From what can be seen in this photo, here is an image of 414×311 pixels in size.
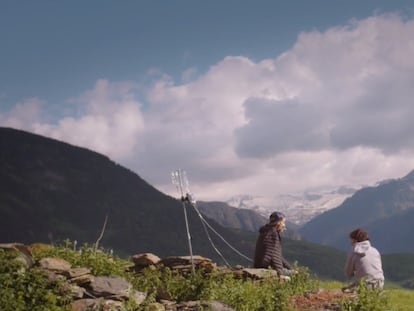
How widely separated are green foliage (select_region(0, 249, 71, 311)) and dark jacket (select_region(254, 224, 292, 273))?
26.8 feet

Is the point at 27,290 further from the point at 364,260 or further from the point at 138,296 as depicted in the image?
the point at 364,260

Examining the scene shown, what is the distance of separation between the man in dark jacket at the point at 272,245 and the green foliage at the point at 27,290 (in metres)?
8.16

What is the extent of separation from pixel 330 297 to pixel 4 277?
28.8 feet

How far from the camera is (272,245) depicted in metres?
19.6

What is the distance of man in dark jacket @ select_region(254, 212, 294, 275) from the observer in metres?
19.5

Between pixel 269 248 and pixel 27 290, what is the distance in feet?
29.8

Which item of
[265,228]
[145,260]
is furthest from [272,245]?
[145,260]

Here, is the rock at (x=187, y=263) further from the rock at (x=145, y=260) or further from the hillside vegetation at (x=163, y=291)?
the hillside vegetation at (x=163, y=291)

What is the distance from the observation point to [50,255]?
17094 millimetres

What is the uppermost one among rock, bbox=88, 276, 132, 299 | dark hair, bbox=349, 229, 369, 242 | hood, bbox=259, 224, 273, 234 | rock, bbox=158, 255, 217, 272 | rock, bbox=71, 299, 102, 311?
hood, bbox=259, 224, 273, 234

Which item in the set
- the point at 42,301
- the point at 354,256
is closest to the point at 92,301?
the point at 42,301

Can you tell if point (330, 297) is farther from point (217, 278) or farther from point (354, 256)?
point (217, 278)

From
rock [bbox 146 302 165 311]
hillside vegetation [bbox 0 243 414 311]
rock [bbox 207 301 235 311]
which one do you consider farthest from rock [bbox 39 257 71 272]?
rock [bbox 207 301 235 311]

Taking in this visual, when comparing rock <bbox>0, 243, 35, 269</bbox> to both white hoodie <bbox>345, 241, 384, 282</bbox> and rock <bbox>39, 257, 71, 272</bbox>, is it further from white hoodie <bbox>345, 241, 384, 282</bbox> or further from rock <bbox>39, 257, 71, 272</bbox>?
white hoodie <bbox>345, 241, 384, 282</bbox>
